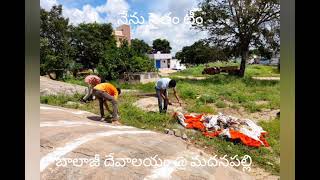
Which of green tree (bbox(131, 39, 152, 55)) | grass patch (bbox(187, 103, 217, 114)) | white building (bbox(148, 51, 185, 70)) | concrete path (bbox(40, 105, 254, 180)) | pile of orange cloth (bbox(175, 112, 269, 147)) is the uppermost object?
green tree (bbox(131, 39, 152, 55))

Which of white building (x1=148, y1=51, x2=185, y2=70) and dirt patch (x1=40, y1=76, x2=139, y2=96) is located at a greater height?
white building (x1=148, y1=51, x2=185, y2=70)

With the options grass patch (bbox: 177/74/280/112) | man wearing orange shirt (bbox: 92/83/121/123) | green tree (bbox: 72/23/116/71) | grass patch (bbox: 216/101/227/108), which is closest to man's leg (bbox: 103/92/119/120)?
man wearing orange shirt (bbox: 92/83/121/123)

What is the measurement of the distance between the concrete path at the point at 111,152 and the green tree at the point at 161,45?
2.44 ft

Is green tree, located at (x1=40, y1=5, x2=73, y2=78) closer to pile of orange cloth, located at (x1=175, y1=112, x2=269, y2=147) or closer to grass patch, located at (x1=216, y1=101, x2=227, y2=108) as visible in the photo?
pile of orange cloth, located at (x1=175, y1=112, x2=269, y2=147)

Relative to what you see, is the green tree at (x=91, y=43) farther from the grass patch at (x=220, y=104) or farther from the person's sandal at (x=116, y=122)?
A: the grass patch at (x=220, y=104)

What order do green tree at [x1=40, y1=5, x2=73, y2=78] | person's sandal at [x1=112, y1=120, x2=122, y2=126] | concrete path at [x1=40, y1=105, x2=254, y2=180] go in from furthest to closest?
person's sandal at [x1=112, y1=120, x2=122, y2=126], green tree at [x1=40, y1=5, x2=73, y2=78], concrete path at [x1=40, y1=105, x2=254, y2=180]

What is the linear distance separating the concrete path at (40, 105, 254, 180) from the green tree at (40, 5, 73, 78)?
37cm

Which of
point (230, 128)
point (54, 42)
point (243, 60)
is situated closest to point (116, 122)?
point (54, 42)

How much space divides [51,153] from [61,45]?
96cm

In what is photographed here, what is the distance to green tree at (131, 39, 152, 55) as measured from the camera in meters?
3.97

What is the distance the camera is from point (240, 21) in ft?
13.0

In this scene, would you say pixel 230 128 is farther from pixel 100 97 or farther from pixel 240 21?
pixel 100 97

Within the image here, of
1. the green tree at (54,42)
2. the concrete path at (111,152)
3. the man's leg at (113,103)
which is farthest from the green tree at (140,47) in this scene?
the concrete path at (111,152)

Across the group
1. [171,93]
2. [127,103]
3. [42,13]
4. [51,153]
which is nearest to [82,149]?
[51,153]
